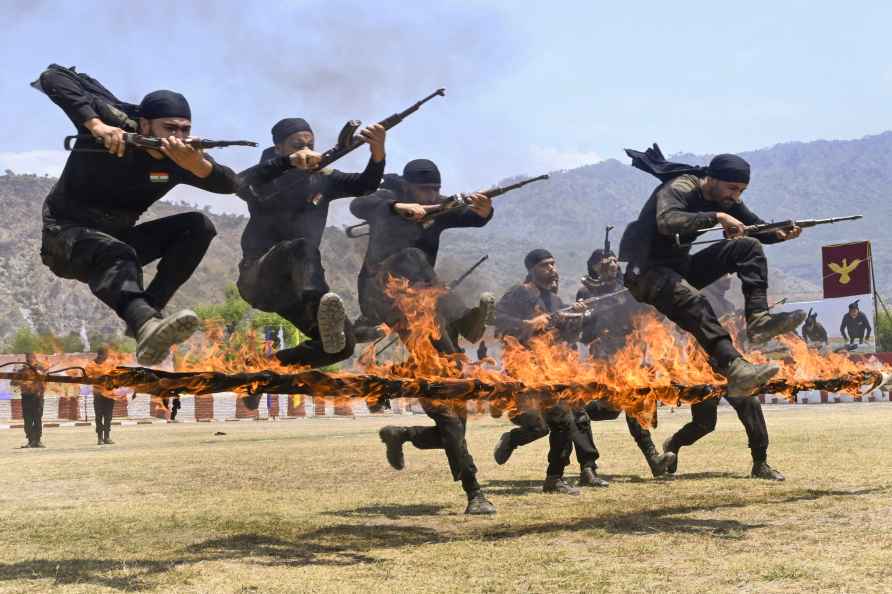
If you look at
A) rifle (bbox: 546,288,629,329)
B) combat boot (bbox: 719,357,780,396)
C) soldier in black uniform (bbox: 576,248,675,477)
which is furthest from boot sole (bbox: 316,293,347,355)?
rifle (bbox: 546,288,629,329)

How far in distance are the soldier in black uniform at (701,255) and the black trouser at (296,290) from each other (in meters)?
2.88

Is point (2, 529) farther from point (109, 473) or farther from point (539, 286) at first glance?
point (539, 286)

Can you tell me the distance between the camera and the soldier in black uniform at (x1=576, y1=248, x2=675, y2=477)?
1425cm

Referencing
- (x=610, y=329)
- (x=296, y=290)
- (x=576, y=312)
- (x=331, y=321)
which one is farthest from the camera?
(x=576, y=312)

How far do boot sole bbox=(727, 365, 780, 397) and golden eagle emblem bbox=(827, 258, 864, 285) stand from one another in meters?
54.9

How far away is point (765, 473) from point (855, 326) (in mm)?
49340

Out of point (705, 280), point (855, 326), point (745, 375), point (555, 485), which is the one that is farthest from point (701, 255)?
point (855, 326)

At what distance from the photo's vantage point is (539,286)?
49.7 ft

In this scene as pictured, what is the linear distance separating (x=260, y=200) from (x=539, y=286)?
253 inches

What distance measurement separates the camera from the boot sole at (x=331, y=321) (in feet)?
27.0

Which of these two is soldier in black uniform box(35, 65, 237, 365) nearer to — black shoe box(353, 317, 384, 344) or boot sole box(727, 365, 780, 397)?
black shoe box(353, 317, 384, 344)

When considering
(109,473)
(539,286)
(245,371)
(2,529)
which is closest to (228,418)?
(109,473)

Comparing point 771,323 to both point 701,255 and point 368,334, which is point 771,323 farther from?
point 368,334

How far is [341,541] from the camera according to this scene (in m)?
9.06
